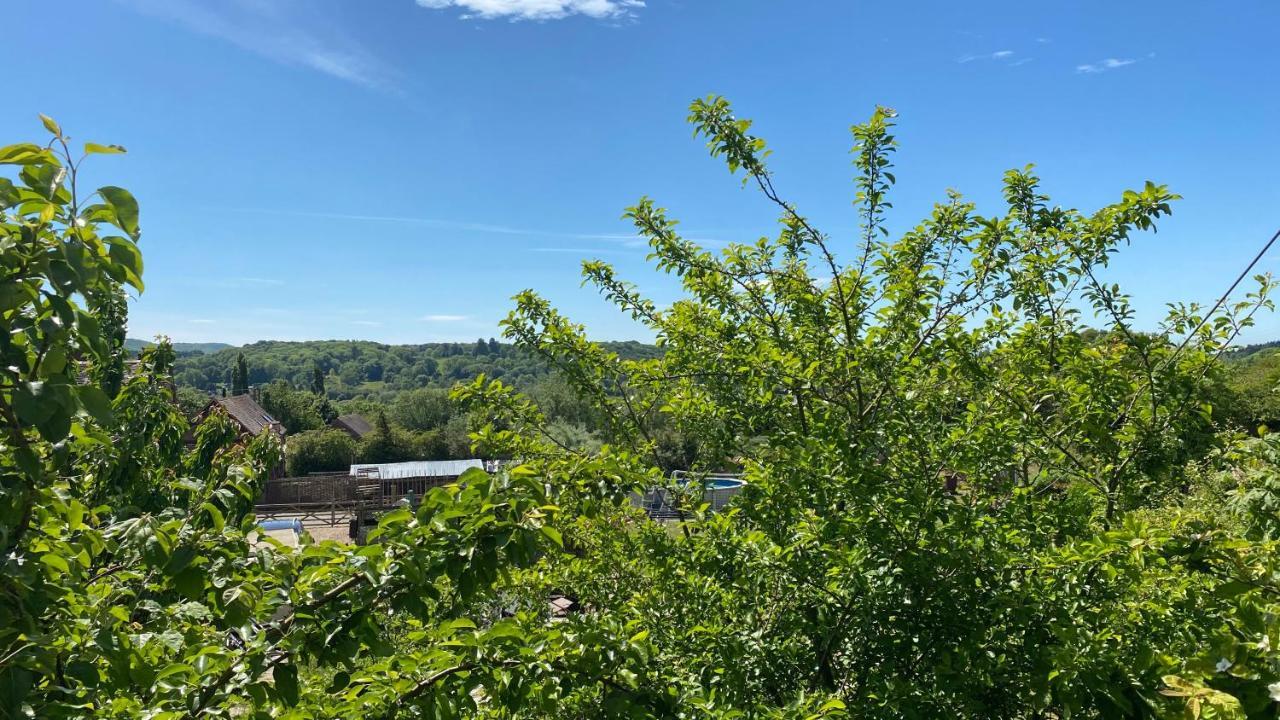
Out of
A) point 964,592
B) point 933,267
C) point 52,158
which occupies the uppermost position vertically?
point 933,267

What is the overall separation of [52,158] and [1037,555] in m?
3.23

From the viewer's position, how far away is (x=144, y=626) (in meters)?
2.57

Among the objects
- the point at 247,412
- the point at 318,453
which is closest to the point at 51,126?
the point at 318,453

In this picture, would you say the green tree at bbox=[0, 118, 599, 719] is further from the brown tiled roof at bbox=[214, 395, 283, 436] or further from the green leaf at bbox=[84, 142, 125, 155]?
the brown tiled roof at bbox=[214, 395, 283, 436]

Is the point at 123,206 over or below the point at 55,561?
over

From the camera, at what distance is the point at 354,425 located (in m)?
65.5

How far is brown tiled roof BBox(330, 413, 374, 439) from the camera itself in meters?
63.9

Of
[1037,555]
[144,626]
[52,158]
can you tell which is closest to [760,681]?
[1037,555]

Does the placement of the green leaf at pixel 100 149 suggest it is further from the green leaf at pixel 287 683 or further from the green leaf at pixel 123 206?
the green leaf at pixel 287 683

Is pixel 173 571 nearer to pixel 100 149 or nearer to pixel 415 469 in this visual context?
pixel 100 149

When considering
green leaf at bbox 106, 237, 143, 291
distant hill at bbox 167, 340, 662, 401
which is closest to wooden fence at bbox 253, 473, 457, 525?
green leaf at bbox 106, 237, 143, 291

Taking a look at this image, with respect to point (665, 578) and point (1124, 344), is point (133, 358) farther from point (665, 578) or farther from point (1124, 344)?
point (1124, 344)

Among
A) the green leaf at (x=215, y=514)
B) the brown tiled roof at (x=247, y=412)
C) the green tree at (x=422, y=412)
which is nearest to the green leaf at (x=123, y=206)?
the green leaf at (x=215, y=514)

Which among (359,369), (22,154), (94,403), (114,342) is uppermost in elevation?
(359,369)
